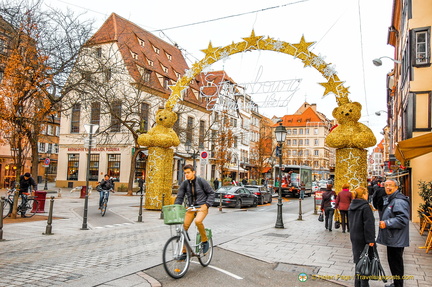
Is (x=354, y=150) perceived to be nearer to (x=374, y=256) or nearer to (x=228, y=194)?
(x=374, y=256)

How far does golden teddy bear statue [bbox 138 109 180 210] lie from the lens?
56.3 ft

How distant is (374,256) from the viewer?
220 inches

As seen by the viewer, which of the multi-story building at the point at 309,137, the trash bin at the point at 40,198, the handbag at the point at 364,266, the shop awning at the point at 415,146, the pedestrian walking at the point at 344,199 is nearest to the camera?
the handbag at the point at 364,266

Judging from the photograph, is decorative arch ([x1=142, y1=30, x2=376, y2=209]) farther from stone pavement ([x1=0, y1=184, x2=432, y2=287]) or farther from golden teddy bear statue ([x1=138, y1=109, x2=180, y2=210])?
stone pavement ([x1=0, y1=184, x2=432, y2=287])

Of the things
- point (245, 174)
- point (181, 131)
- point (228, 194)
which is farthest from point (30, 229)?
point (245, 174)

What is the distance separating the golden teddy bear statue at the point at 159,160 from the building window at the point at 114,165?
21.4 m

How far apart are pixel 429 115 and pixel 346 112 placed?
5468mm

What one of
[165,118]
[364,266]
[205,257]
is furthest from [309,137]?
[364,266]

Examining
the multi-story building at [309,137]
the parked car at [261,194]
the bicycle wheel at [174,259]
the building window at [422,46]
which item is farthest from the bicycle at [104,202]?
the multi-story building at [309,137]

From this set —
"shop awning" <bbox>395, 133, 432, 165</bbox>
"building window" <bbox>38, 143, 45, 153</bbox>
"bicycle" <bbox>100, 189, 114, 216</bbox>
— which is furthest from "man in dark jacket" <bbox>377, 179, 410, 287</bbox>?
"building window" <bbox>38, 143, 45, 153</bbox>

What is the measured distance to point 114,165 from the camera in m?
38.2

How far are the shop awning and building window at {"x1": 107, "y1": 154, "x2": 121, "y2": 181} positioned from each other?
102 feet

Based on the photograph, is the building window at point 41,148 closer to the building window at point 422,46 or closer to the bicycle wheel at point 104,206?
the bicycle wheel at point 104,206

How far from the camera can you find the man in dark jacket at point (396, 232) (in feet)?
18.0
